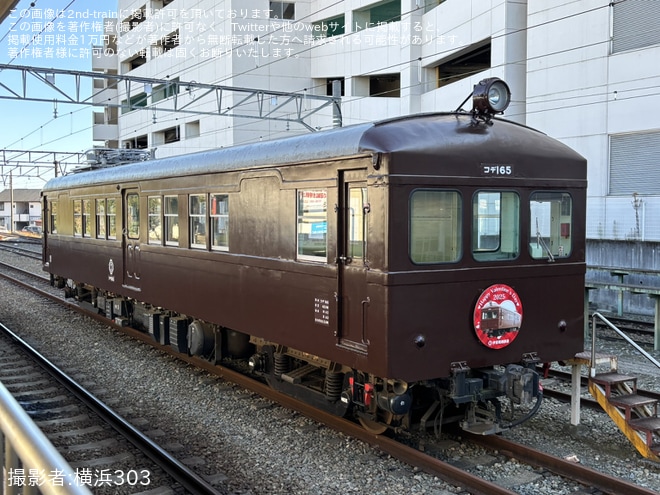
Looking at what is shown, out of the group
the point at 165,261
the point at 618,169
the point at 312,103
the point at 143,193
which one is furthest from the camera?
the point at 312,103

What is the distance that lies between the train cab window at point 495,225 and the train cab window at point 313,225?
1.48m

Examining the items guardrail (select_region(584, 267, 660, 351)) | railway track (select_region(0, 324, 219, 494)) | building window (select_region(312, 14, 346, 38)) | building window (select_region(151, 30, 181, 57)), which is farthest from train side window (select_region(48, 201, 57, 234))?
building window (select_region(151, 30, 181, 57))

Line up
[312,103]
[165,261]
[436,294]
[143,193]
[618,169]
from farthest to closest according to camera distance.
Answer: [312,103] < [618,169] < [143,193] < [165,261] < [436,294]

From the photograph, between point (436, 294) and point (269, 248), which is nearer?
Answer: point (436, 294)

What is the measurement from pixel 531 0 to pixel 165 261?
16.1 meters

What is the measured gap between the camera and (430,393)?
6680 millimetres

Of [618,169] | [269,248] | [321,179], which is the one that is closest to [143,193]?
[269,248]

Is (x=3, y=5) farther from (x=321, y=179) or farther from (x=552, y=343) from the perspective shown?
(x=552, y=343)

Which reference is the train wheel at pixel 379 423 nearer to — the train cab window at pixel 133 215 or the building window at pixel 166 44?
the train cab window at pixel 133 215

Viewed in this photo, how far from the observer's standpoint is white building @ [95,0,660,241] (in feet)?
58.6

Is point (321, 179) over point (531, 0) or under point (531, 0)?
under

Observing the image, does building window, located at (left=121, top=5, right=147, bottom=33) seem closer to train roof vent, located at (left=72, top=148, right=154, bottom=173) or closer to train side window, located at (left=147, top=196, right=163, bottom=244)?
train roof vent, located at (left=72, top=148, right=154, bottom=173)

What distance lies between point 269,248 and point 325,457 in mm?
2418

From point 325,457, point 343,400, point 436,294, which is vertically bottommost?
point 325,457
